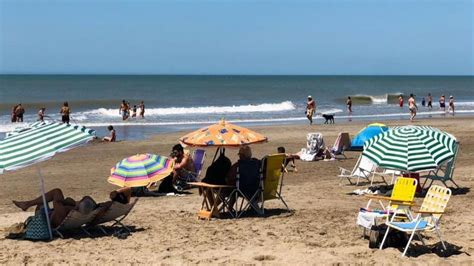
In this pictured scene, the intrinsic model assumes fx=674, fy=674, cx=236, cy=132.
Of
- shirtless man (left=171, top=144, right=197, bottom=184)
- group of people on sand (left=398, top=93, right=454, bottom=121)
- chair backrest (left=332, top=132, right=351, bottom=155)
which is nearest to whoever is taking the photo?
shirtless man (left=171, top=144, right=197, bottom=184)

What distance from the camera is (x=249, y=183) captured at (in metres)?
9.63

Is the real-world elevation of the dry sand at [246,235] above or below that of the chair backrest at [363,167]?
below

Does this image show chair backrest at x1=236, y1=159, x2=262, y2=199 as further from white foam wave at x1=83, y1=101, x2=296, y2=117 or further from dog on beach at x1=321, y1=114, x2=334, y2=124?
white foam wave at x1=83, y1=101, x2=296, y2=117

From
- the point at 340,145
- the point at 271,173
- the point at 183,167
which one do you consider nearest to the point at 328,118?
the point at 340,145

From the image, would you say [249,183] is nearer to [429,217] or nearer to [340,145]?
[429,217]

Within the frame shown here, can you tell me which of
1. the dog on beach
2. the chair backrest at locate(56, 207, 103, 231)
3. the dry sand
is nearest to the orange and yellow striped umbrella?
the dry sand

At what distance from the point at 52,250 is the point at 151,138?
16.3m

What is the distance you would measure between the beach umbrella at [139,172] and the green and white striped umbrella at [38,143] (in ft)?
7.78

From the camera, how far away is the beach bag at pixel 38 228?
27.4 feet

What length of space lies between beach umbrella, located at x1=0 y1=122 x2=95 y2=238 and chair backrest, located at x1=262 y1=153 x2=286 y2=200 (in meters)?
2.59

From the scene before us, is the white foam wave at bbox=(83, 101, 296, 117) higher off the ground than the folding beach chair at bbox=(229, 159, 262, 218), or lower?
lower

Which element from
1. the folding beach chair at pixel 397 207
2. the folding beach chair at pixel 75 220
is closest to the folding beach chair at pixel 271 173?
the folding beach chair at pixel 397 207

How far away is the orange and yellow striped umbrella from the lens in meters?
9.38

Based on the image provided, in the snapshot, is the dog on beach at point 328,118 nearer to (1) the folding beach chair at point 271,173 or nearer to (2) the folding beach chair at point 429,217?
(1) the folding beach chair at point 271,173
